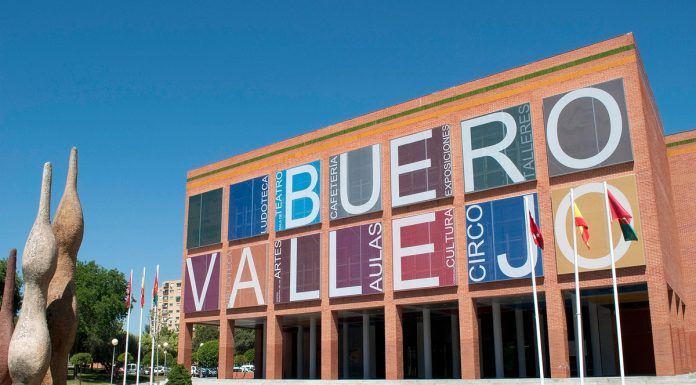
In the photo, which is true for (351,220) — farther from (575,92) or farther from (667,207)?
(667,207)

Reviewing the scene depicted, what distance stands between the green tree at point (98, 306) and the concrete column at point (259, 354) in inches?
1020

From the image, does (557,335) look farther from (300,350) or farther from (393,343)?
(300,350)

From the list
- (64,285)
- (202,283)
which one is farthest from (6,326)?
(202,283)

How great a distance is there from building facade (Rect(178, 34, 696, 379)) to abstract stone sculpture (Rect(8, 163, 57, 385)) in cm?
1879

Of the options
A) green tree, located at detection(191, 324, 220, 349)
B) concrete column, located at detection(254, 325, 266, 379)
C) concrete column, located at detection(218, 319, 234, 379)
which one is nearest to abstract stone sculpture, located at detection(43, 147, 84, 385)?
concrete column, located at detection(218, 319, 234, 379)

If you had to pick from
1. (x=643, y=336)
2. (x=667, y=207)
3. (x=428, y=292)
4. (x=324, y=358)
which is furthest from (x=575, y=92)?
(x=324, y=358)

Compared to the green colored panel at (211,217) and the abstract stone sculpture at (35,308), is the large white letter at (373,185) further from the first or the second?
the abstract stone sculpture at (35,308)

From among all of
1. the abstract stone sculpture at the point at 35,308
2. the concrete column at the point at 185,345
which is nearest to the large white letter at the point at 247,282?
the concrete column at the point at 185,345

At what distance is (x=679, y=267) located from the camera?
43812 mm

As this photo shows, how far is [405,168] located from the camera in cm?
4425

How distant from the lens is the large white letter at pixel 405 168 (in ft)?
141

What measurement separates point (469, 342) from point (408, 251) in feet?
22.0

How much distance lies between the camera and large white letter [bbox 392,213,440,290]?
41.9 metres

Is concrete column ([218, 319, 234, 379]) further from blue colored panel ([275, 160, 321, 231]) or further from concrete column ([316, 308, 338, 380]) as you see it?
concrete column ([316, 308, 338, 380])
